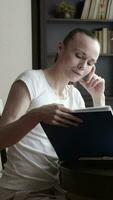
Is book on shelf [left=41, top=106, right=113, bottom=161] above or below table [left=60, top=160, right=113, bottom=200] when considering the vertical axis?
above

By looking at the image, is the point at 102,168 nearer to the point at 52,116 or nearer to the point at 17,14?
the point at 52,116

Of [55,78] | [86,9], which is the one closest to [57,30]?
[86,9]

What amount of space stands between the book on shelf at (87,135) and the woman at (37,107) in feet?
0.54

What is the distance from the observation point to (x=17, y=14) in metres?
3.42

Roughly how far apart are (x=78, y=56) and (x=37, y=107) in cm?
27

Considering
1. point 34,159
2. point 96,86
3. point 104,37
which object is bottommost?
point 104,37

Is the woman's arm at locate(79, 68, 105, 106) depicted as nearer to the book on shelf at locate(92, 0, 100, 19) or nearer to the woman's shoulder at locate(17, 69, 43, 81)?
the woman's shoulder at locate(17, 69, 43, 81)

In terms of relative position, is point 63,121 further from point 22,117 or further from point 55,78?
point 55,78

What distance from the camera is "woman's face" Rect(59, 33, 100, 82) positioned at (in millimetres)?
1527

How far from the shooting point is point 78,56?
1529 mm

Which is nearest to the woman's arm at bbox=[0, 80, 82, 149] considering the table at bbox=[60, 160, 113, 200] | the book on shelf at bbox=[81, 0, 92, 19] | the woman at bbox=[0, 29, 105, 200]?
the woman at bbox=[0, 29, 105, 200]

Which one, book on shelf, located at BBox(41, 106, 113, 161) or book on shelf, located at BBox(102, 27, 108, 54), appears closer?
book on shelf, located at BBox(41, 106, 113, 161)

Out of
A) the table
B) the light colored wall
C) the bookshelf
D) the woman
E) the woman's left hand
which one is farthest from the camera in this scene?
the bookshelf

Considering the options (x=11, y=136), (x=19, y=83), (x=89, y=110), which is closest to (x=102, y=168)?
(x=89, y=110)
